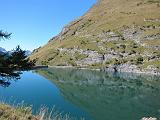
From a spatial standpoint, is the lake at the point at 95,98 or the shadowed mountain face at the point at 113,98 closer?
the lake at the point at 95,98

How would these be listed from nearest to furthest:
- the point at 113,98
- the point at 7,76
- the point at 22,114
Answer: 1. the point at 22,114
2. the point at 7,76
3. the point at 113,98

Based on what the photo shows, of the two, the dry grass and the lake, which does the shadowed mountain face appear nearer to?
the lake

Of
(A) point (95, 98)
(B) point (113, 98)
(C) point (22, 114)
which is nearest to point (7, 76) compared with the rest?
(C) point (22, 114)

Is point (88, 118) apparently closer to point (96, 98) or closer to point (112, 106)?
point (112, 106)

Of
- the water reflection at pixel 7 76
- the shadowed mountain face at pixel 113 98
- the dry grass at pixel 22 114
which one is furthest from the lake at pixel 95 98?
the dry grass at pixel 22 114

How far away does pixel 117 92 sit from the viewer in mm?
153625

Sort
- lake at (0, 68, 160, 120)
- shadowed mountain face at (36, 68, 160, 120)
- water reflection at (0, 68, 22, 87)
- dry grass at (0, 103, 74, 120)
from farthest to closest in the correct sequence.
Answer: shadowed mountain face at (36, 68, 160, 120) < lake at (0, 68, 160, 120) < water reflection at (0, 68, 22, 87) < dry grass at (0, 103, 74, 120)

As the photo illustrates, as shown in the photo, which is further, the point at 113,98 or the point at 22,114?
the point at 113,98

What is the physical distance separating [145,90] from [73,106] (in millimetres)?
59097

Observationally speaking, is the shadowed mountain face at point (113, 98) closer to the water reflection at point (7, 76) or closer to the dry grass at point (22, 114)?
the water reflection at point (7, 76)

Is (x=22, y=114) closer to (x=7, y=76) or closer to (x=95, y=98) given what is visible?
(x=7, y=76)

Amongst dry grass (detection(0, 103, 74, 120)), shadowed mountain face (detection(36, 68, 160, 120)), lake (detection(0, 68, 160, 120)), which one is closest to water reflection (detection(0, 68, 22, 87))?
dry grass (detection(0, 103, 74, 120))

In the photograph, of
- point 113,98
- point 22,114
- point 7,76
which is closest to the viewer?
point 22,114

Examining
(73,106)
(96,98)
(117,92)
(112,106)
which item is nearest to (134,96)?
(117,92)
